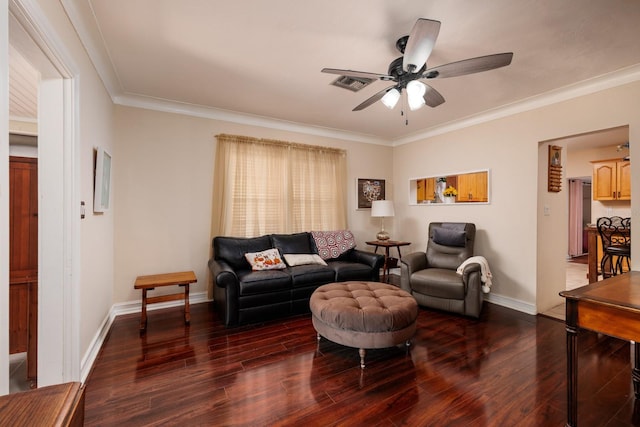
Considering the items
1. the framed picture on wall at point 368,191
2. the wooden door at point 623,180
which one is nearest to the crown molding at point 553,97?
the framed picture on wall at point 368,191

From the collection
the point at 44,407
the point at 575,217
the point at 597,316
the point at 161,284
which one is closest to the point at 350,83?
the point at 597,316

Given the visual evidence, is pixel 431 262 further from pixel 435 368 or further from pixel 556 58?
pixel 556 58

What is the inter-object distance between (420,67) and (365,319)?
1.96 meters

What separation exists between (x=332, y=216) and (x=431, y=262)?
5.57ft

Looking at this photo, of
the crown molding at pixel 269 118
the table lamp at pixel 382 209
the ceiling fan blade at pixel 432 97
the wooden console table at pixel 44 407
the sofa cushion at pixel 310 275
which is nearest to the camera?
the wooden console table at pixel 44 407

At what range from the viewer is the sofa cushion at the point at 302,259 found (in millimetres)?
3670

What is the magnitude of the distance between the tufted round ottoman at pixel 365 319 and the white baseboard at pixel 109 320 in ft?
5.89

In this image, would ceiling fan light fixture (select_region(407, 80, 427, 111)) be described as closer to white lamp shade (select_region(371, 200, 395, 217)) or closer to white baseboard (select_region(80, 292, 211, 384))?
white lamp shade (select_region(371, 200, 395, 217))

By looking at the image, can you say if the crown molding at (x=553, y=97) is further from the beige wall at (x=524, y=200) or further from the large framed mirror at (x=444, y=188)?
the large framed mirror at (x=444, y=188)

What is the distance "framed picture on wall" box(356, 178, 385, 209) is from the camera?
5.07m

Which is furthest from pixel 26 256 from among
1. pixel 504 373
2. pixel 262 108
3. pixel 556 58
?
pixel 556 58

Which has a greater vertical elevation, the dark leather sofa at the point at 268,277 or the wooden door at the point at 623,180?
the wooden door at the point at 623,180

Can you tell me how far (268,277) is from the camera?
314 centimetres

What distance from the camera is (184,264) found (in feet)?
12.0
